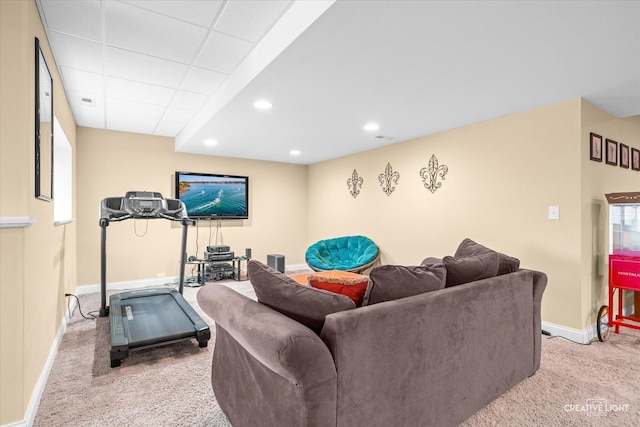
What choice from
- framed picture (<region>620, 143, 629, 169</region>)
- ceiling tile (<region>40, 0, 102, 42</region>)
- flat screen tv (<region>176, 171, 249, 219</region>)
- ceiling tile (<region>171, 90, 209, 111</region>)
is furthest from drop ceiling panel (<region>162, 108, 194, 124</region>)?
framed picture (<region>620, 143, 629, 169</region>)

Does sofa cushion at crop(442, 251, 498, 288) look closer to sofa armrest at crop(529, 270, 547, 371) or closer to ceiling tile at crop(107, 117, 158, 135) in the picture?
sofa armrest at crop(529, 270, 547, 371)

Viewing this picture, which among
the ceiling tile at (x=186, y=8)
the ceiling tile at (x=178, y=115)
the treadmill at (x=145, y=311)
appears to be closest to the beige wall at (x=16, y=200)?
the ceiling tile at (x=186, y=8)

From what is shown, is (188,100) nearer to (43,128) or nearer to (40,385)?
(43,128)

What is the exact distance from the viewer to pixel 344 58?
2314 mm

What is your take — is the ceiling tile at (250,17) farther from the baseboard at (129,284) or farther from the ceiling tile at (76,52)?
the baseboard at (129,284)

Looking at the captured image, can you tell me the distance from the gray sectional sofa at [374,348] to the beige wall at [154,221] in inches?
156

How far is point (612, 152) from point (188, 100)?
4.75 meters

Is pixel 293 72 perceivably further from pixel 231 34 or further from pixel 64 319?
pixel 64 319

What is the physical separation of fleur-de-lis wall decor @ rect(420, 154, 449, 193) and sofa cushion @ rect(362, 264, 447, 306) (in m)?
2.75

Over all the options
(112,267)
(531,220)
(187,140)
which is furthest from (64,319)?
(531,220)

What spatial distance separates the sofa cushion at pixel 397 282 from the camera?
1591mm

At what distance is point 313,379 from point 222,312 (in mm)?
640

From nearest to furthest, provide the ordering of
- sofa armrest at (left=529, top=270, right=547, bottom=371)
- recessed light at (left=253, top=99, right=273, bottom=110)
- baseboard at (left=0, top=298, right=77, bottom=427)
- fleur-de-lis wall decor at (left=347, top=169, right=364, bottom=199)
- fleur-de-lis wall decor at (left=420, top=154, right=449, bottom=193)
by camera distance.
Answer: baseboard at (left=0, top=298, right=77, bottom=427), sofa armrest at (left=529, top=270, right=547, bottom=371), recessed light at (left=253, top=99, right=273, bottom=110), fleur-de-lis wall decor at (left=420, top=154, right=449, bottom=193), fleur-de-lis wall decor at (left=347, top=169, right=364, bottom=199)

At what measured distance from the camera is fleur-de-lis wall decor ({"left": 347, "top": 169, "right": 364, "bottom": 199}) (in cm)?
573
